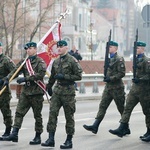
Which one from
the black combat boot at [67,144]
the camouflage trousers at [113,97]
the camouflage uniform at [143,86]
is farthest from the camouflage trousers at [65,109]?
the camouflage trousers at [113,97]

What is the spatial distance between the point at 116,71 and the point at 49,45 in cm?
170

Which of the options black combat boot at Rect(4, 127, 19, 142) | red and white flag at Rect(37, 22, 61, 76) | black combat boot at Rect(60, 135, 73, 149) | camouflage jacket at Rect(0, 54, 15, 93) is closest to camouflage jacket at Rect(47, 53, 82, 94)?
black combat boot at Rect(60, 135, 73, 149)

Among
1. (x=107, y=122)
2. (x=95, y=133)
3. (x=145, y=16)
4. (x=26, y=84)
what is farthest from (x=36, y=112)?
(x=145, y=16)

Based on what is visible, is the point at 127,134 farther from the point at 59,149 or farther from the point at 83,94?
the point at 83,94

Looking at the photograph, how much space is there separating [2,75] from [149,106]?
2.76m

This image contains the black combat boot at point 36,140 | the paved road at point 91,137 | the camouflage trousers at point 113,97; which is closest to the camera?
the paved road at point 91,137

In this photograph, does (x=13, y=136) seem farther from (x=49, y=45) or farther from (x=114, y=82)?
(x=49, y=45)

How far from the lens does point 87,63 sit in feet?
113

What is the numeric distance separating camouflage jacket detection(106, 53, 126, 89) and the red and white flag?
56.6 inches

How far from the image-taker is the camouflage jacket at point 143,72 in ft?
37.4

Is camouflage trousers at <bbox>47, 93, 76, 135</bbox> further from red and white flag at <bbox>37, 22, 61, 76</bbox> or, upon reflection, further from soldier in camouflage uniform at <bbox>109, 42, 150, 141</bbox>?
red and white flag at <bbox>37, 22, 61, 76</bbox>

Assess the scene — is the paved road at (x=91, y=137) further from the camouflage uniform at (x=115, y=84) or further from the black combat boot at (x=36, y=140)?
the camouflage uniform at (x=115, y=84)

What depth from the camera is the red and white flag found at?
12737 millimetres

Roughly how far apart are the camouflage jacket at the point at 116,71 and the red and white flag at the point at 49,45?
1439 mm
